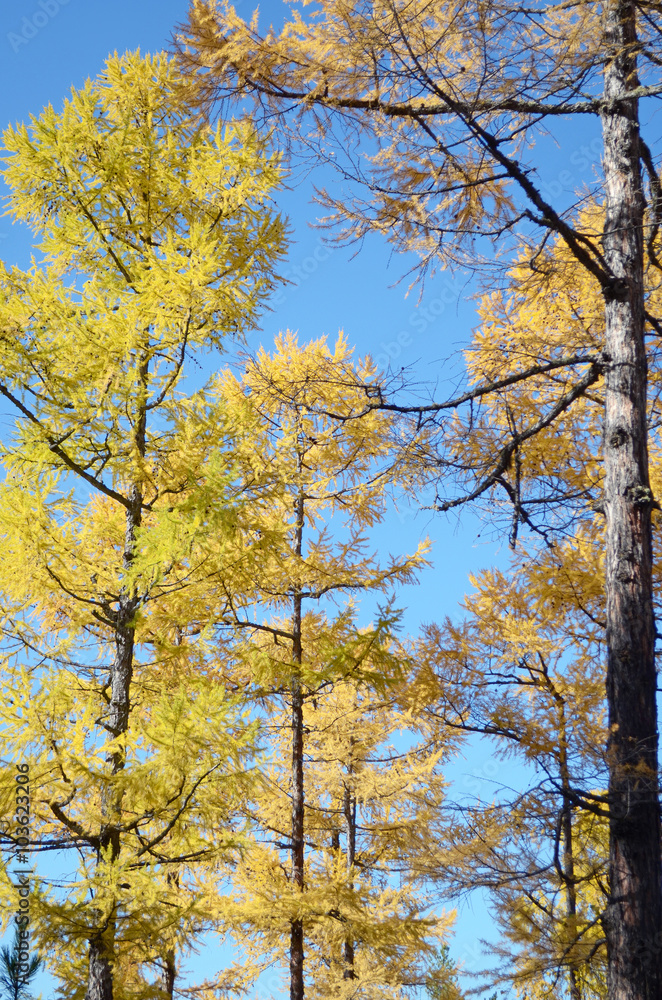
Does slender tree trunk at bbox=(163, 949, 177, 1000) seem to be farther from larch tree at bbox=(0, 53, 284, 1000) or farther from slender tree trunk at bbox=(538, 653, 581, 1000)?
slender tree trunk at bbox=(538, 653, 581, 1000)

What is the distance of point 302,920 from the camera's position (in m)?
8.30

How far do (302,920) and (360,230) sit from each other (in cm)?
691

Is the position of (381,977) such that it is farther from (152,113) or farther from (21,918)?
(152,113)

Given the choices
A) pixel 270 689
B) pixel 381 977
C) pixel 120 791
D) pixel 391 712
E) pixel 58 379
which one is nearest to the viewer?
pixel 120 791

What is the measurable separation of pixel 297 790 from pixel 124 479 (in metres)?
4.31

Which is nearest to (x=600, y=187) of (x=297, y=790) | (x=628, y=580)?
(x=628, y=580)

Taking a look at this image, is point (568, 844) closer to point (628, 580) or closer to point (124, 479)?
point (628, 580)

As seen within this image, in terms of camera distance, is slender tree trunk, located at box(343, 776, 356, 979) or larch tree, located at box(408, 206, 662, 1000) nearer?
larch tree, located at box(408, 206, 662, 1000)

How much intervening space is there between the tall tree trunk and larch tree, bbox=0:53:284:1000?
1.84 metres

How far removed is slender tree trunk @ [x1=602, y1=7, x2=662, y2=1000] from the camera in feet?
14.8

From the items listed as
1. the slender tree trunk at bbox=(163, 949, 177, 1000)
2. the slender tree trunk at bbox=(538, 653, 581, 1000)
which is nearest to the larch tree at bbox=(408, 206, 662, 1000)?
the slender tree trunk at bbox=(538, 653, 581, 1000)

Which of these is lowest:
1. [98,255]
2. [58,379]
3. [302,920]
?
[302,920]

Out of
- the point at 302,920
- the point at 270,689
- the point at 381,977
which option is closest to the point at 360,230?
the point at 270,689

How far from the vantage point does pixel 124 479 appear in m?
6.29
